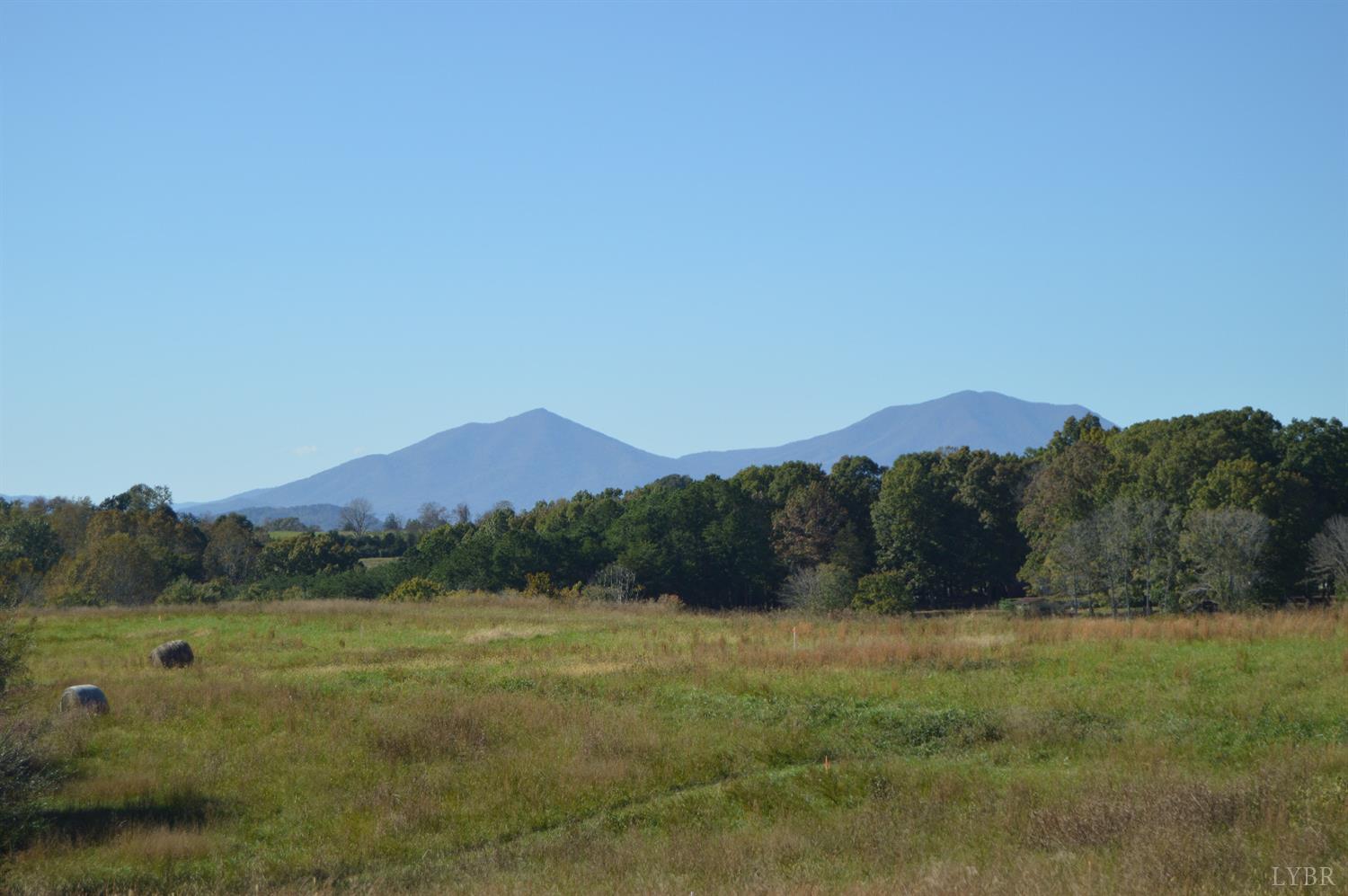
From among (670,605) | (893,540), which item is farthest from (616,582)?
(893,540)

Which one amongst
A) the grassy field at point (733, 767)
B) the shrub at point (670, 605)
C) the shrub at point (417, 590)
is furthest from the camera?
the shrub at point (417, 590)

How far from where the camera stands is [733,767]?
18.1 metres

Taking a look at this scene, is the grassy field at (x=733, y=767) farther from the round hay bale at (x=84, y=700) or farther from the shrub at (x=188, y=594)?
the shrub at (x=188, y=594)

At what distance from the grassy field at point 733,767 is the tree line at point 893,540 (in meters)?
25.3

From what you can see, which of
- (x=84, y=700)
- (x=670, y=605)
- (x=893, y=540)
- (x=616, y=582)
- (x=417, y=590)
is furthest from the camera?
(x=893, y=540)

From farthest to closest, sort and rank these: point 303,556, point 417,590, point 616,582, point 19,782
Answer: point 303,556 < point 616,582 < point 417,590 < point 19,782

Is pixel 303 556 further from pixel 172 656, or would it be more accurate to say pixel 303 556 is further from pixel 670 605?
pixel 172 656

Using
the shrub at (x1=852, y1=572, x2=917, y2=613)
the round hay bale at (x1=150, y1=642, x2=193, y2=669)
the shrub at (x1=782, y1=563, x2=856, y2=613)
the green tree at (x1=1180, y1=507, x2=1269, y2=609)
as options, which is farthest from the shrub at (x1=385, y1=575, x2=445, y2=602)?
the green tree at (x1=1180, y1=507, x2=1269, y2=609)

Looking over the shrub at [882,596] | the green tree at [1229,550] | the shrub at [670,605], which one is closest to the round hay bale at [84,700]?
the shrub at [670,605]

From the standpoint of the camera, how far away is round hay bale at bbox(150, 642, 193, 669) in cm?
3067

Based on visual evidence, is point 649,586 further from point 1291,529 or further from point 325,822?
point 325,822

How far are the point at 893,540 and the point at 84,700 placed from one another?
212 feet

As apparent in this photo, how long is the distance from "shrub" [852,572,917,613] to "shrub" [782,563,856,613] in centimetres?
231

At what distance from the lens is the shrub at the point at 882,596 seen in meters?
56.2
